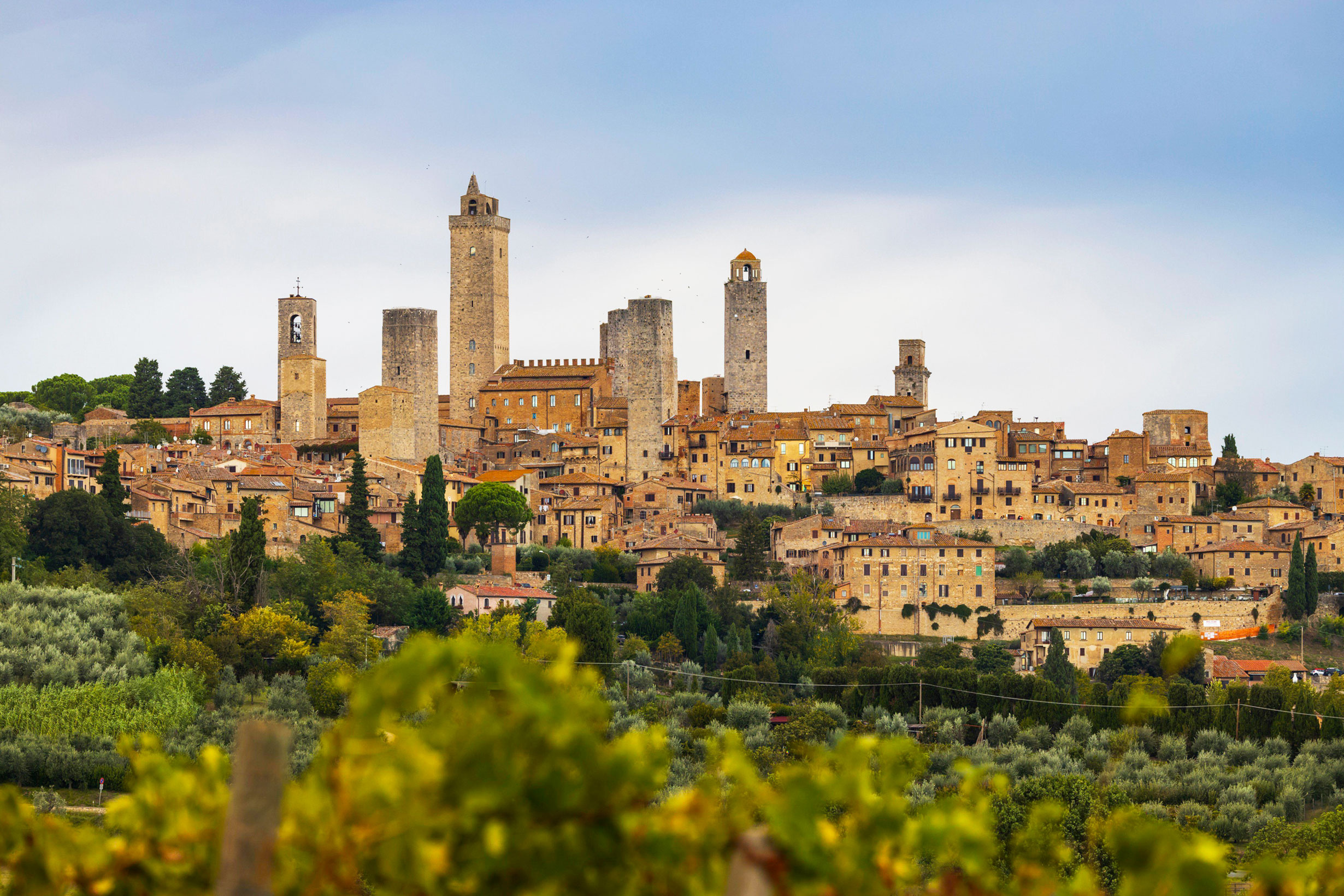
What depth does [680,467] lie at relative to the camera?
236 feet

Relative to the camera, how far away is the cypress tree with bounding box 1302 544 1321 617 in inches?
2271

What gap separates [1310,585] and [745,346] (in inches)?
1207

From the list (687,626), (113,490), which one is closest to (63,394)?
(113,490)

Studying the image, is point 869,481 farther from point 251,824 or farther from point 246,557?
point 251,824

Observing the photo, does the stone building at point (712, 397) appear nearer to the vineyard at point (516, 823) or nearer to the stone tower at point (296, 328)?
the stone tower at point (296, 328)

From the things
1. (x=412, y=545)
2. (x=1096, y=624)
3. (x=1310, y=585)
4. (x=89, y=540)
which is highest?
(x=89, y=540)

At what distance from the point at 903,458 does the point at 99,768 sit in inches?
1701

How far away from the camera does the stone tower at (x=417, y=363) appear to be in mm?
72500

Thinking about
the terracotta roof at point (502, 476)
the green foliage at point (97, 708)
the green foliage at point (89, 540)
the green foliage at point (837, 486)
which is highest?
the terracotta roof at point (502, 476)

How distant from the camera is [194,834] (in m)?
4.02

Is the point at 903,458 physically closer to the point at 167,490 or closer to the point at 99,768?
the point at 167,490

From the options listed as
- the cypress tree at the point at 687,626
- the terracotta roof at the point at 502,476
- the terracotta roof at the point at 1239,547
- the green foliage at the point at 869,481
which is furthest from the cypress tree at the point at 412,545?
the terracotta roof at the point at 1239,547

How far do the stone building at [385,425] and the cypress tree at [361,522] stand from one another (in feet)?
42.1

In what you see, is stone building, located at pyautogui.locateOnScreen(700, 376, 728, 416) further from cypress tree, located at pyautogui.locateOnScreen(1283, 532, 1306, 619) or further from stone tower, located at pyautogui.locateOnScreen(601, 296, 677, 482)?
cypress tree, located at pyautogui.locateOnScreen(1283, 532, 1306, 619)
